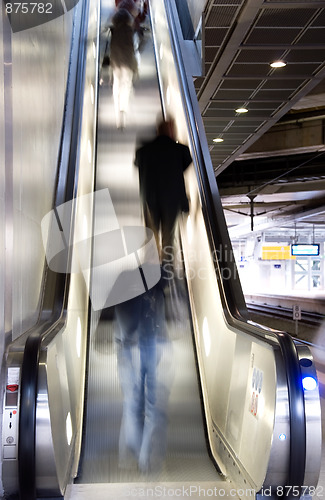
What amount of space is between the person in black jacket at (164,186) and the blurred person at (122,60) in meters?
2.76

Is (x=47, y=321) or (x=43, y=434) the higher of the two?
(x=47, y=321)

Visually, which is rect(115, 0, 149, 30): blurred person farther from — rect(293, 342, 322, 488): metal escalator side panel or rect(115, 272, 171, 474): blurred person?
rect(293, 342, 322, 488): metal escalator side panel

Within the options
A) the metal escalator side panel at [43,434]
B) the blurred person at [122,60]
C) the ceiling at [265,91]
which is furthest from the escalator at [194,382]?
the blurred person at [122,60]

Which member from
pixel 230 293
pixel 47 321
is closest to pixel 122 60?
pixel 230 293

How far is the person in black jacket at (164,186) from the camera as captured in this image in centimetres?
670

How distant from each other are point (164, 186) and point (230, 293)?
240 centimetres

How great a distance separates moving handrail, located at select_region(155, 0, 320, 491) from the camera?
3.35m

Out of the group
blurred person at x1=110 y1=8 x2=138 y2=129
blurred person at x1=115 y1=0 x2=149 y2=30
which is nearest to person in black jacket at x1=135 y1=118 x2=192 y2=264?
blurred person at x1=110 y1=8 x2=138 y2=129

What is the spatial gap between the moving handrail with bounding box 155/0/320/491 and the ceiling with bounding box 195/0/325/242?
1.10 meters

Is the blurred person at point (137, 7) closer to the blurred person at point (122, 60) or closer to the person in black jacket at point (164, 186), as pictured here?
the blurred person at point (122, 60)

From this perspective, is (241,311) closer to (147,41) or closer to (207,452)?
(207,452)

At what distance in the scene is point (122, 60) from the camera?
35.9 feet

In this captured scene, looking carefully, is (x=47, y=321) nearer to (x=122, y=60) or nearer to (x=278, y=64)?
(x=278, y=64)

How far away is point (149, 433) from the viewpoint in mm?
4906
